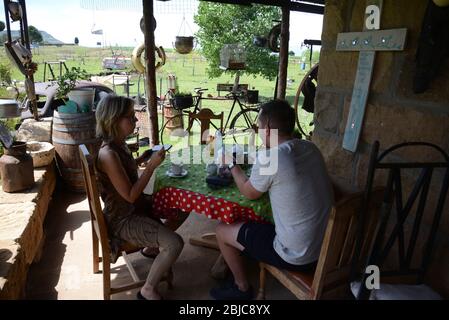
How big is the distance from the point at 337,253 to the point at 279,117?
30.3 inches

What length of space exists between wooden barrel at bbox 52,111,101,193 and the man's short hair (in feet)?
8.02

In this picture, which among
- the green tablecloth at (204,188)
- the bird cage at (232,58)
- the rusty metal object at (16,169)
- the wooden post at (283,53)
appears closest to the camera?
the green tablecloth at (204,188)

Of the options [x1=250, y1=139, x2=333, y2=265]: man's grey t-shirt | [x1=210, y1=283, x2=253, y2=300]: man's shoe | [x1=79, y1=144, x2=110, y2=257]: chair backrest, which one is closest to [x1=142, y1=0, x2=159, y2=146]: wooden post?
[x1=79, y1=144, x2=110, y2=257]: chair backrest

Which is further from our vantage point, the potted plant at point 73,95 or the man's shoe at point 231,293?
the potted plant at point 73,95

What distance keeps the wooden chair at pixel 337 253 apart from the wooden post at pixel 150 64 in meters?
3.12

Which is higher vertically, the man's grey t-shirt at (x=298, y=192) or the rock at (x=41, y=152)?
the man's grey t-shirt at (x=298, y=192)

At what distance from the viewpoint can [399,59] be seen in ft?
5.70

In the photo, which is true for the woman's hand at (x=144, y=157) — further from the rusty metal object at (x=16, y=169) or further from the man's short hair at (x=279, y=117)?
the rusty metal object at (x=16, y=169)

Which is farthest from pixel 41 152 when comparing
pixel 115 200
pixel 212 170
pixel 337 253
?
pixel 337 253

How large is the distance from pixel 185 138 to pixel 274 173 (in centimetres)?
502

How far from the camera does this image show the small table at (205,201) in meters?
1.90

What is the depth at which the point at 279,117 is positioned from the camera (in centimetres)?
176

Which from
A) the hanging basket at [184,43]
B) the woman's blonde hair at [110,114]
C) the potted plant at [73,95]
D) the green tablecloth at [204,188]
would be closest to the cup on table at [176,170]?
the green tablecloth at [204,188]

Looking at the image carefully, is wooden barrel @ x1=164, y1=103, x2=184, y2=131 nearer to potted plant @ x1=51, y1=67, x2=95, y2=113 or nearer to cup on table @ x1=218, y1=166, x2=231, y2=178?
potted plant @ x1=51, y1=67, x2=95, y2=113
